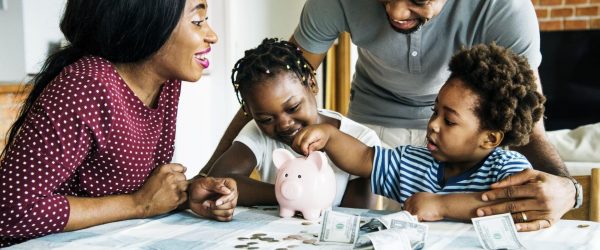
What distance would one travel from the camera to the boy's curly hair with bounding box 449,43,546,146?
1.31 m

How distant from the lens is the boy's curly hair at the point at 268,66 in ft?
5.03

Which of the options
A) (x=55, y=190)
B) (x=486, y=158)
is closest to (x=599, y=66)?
(x=486, y=158)

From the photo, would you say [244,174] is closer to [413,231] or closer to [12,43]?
[413,231]

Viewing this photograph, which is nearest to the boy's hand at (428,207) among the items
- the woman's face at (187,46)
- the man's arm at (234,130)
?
the woman's face at (187,46)

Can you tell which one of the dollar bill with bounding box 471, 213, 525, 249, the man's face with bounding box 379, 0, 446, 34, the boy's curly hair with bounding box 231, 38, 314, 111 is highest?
the man's face with bounding box 379, 0, 446, 34

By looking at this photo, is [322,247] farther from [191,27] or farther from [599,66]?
[599,66]

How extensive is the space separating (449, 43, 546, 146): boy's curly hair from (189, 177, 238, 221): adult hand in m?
0.50

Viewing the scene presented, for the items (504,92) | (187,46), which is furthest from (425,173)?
(187,46)

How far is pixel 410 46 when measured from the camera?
1733 mm

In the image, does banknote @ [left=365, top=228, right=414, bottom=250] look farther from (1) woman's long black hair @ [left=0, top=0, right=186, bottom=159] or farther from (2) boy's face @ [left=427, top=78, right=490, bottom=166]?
(1) woman's long black hair @ [left=0, top=0, right=186, bottom=159]

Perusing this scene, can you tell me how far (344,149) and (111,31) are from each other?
1.72ft

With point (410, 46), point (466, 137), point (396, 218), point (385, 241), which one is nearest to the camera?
point (385, 241)

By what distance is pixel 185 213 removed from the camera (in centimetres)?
133

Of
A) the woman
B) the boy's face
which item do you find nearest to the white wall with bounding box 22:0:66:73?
the woman
